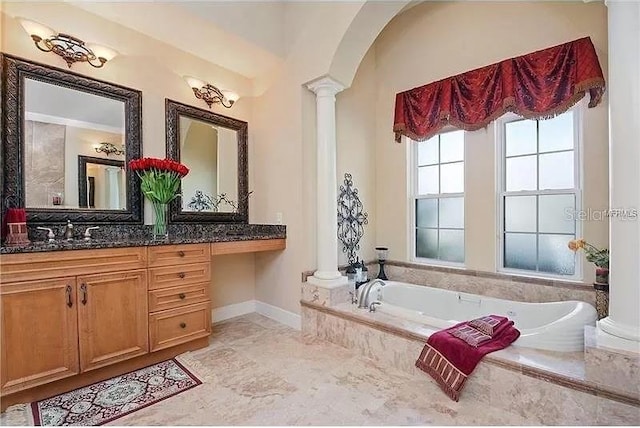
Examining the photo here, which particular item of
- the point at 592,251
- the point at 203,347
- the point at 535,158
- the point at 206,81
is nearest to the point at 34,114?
the point at 206,81

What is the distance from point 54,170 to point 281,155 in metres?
1.84

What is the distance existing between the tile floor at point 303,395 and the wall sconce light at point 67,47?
96.6 inches

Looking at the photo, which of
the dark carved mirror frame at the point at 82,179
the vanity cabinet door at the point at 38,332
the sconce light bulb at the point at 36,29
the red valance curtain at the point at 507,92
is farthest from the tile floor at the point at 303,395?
the sconce light bulb at the point at 36,29

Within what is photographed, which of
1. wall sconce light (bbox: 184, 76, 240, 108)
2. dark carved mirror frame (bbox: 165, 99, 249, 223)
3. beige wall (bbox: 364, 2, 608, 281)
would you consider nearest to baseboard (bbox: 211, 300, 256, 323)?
dark carved mirror frame (bbox: 165, 99, 249, 223)

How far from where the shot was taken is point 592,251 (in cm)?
243

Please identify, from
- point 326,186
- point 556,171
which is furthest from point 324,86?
point 556,171

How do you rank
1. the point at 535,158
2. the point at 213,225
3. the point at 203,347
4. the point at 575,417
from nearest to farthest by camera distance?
the point at 575,417
the point at 203,347
the point at 535,158
the point at 213,225

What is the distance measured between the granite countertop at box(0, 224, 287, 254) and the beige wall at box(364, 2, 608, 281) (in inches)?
57.9

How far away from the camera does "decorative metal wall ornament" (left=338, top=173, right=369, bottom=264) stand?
356 centimetres

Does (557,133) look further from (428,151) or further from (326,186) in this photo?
(326,186)

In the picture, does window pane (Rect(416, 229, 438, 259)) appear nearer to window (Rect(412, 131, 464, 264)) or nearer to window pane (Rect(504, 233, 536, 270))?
window (Rect(412, 131, 464, 264))

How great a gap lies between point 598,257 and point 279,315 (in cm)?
276

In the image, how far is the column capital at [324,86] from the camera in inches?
113

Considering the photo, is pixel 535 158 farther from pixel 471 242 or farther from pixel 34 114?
pixel 34 114
